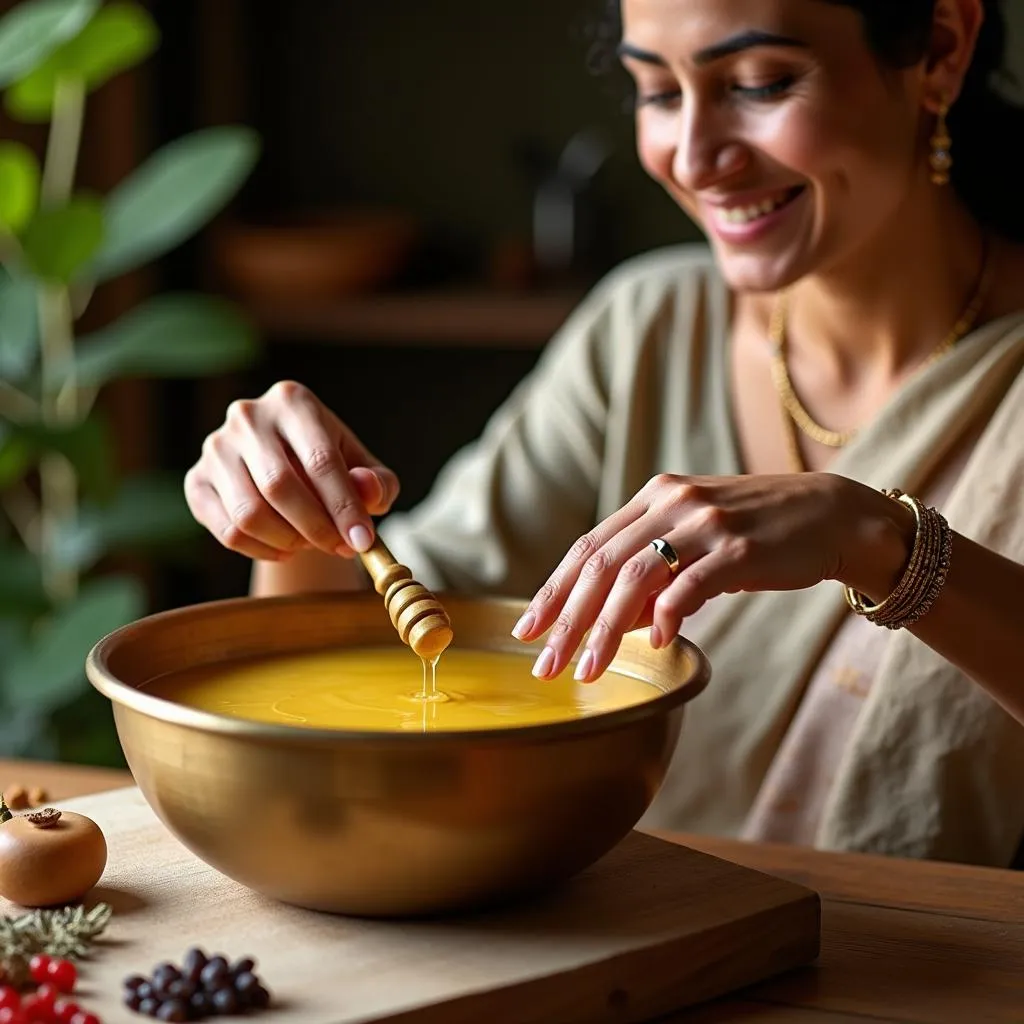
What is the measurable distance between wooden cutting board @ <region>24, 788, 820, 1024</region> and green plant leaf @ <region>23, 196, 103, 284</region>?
1657mm

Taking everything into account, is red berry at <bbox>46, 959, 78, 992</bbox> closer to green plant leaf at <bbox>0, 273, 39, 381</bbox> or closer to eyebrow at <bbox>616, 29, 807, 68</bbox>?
eyebrow at <bbox>616, 29, 807, 68</bbox>

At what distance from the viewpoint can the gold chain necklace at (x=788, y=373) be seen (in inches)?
71.7

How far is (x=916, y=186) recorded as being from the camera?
5.84 feet

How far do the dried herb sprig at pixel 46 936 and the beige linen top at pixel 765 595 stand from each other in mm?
824

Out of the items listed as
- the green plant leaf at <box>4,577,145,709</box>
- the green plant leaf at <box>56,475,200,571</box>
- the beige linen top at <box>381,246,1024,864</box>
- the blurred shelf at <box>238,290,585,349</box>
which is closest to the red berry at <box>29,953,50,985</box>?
the beige linen top at <box>381,246,1024,864</box>

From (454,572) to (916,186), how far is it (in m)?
0.67

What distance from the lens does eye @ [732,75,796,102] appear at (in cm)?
160

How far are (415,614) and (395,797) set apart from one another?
0.24 m

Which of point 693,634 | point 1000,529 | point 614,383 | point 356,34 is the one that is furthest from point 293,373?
point 1000,529

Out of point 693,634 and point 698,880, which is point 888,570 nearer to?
point 698,880

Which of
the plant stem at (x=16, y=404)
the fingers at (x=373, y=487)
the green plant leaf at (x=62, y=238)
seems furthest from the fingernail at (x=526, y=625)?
the plant stem at (x=16, y=404)

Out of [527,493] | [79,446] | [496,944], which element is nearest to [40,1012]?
[496,944]

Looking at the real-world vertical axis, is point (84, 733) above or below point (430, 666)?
below

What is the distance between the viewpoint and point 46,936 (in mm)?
1021
